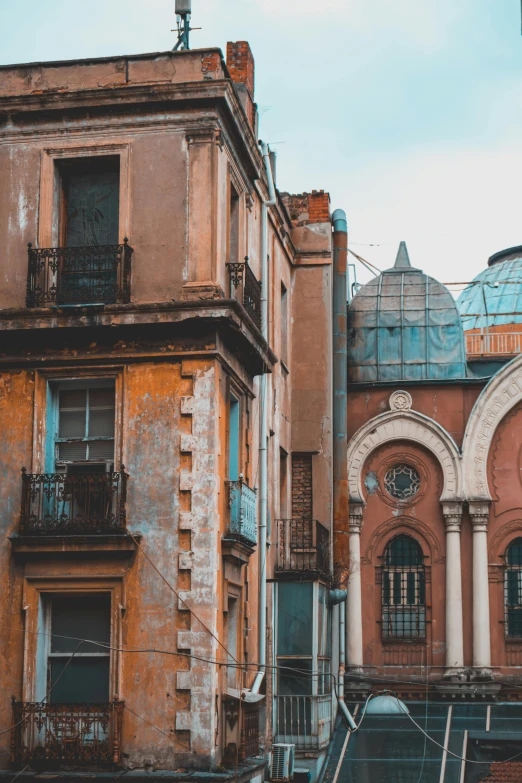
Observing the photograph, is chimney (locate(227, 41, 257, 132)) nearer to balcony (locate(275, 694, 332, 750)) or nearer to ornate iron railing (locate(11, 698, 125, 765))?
balcony (locate(275, 694, 332, 750))

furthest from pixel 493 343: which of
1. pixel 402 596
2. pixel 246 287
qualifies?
pixel 246 287

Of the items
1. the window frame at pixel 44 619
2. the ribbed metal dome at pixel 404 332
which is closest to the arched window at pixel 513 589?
the ribbed metal dome at pixel 404 332

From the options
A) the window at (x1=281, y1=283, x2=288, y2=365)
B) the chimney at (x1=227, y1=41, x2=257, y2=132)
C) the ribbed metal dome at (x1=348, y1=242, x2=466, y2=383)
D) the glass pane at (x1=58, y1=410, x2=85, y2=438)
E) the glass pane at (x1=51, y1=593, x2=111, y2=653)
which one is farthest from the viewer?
the ribbed metal dome at (x1=348, y1=242, x2=466, y2=383)

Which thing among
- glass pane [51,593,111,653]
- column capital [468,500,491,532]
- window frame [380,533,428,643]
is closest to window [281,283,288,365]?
window frame [380,533,428,643]

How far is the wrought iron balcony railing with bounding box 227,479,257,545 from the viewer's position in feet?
66.3

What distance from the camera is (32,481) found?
19.8 m

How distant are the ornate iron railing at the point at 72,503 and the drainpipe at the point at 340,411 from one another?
1002 centimetres

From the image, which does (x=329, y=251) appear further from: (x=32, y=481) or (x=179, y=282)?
(x=32, y=481)

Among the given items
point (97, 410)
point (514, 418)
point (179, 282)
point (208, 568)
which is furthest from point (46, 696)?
point (514, 418)

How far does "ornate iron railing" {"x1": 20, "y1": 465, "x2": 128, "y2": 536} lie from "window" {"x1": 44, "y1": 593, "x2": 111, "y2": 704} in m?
1.05

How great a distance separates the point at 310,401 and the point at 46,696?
11.0m

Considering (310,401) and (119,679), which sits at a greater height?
(310,401)

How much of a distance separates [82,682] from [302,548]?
770 centimetres

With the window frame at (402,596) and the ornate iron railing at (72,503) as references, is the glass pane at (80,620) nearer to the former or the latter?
the ornate iron railing at (72,503)
